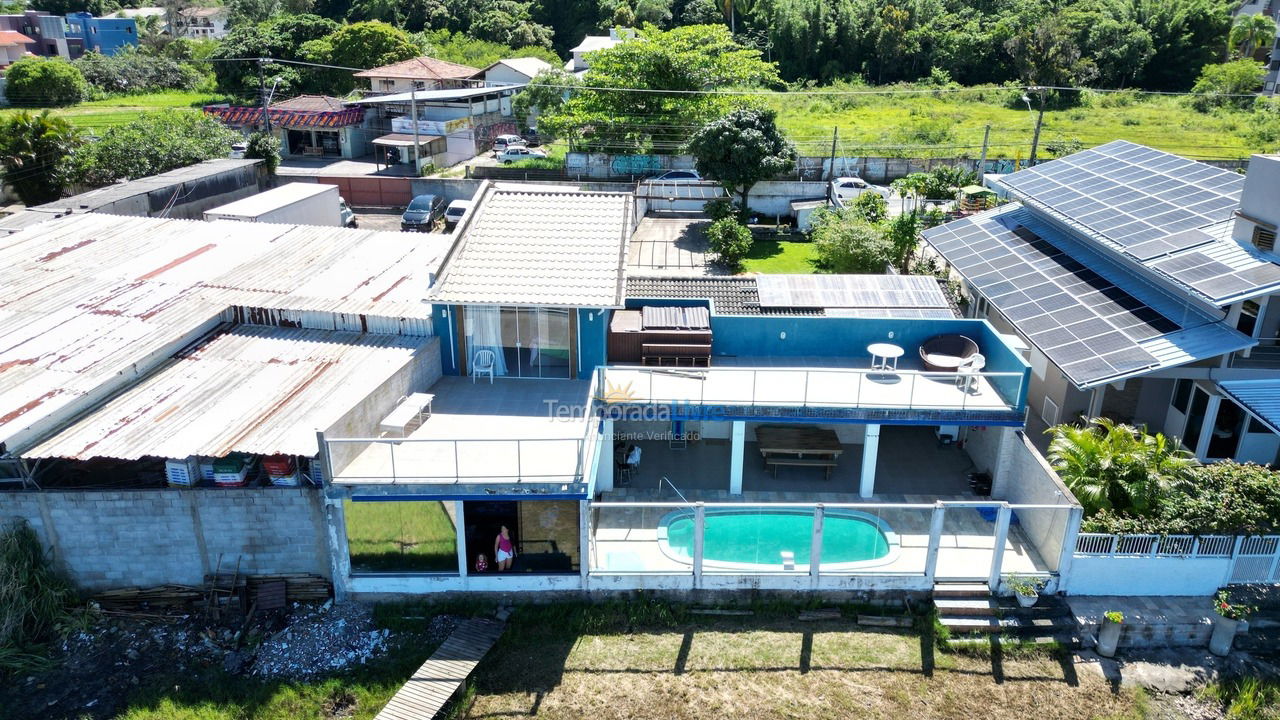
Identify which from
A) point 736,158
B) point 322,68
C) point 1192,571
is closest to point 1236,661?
point 1192,571

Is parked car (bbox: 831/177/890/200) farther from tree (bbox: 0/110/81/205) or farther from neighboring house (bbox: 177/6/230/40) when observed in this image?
neighboring house (bbox: 177/6/230/40)

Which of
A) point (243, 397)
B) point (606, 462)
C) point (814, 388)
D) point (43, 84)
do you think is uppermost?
point (43, 84)

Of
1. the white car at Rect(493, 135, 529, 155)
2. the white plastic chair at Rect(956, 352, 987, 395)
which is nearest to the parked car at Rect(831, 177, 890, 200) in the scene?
the white car at Rect(493, 135, 529, 155)

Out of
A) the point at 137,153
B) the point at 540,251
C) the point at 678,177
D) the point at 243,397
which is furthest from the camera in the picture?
the point at 678,177

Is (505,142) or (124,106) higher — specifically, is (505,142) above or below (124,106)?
below

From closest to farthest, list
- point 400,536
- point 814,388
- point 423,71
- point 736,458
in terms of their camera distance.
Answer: point 400,536
point 736,458
point 814,388
point 423,71

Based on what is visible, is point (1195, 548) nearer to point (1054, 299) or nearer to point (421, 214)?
point (1054, 299)

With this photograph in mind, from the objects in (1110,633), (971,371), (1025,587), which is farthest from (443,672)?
(971,371)
